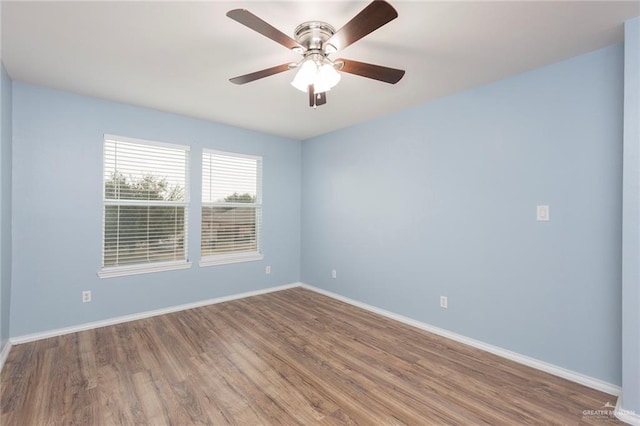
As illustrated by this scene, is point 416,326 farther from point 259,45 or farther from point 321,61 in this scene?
point 259,45

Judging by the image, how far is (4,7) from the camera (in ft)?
5.76

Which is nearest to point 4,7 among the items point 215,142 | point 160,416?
point 215,142

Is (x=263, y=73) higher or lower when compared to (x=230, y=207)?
higher

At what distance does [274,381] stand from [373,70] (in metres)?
2.33

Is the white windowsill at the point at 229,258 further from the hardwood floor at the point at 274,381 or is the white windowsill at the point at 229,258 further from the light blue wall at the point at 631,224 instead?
the light blue wall at the point at 631,224

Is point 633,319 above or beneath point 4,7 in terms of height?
beneath

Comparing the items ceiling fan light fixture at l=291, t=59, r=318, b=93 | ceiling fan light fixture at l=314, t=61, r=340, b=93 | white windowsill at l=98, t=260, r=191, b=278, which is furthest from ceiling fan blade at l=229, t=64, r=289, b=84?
white windowsill at l=98, t=260, r=191, b=278

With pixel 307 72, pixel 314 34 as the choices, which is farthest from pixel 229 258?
pixel 314 34

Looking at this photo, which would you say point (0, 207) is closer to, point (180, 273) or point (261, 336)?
point (180, 273)

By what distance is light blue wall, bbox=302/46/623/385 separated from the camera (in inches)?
85.6

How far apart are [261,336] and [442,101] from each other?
3.09 m

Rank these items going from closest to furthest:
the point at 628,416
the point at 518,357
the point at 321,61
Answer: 1. the point at 628,416
2. the point at 321,61
3. the point at 518,357

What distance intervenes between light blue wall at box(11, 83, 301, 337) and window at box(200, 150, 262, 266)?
0.16 m

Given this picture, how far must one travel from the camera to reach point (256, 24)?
1.48 metres
